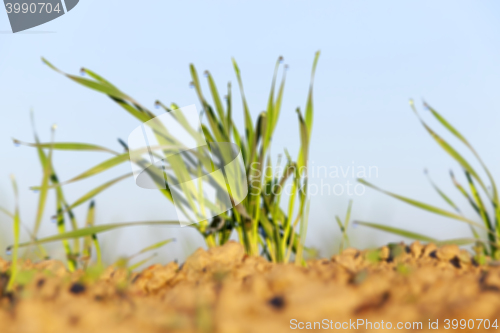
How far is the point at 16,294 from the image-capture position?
900mm

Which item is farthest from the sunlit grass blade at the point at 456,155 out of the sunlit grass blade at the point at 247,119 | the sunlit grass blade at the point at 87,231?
the sunlit grass blade at the point at 87,231

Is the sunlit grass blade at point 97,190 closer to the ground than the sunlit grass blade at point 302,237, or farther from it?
farther from it

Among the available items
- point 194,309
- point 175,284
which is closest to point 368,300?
point 194,309

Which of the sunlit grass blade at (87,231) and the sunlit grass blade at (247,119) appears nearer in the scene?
the sunlit grass blade at (87,231)

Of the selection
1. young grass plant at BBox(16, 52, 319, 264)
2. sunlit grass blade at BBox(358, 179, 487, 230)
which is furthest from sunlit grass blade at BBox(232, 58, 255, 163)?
sunlit grass blade at BBox(358, 179, 487, 230)

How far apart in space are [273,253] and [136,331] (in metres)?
0.97

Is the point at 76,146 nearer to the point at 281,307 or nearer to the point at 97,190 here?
the point at 97,190

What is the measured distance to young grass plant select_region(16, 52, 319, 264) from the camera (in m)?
1.38

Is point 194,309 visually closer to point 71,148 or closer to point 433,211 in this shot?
point 71,148

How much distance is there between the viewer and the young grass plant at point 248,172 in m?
1.38

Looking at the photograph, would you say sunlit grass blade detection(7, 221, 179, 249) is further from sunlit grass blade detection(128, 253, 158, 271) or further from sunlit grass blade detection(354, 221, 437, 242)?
sunlit grass blade detection(354, 221, 437, 242)

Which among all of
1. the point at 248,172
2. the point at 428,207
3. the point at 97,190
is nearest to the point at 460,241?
the point at 428,207

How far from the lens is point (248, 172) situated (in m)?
1.45

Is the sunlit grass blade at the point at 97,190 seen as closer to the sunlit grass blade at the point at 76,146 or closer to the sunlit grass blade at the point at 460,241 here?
the sunlit grass blade at the point at 76,146
